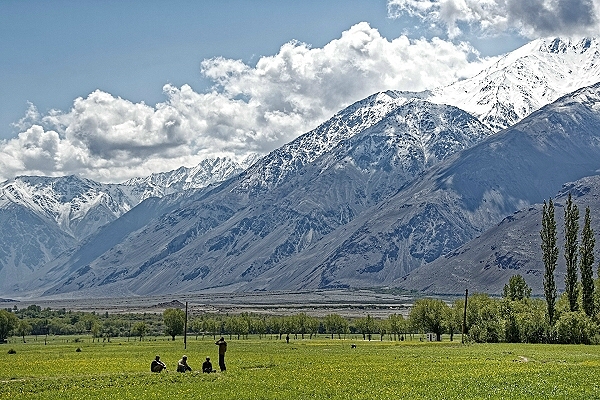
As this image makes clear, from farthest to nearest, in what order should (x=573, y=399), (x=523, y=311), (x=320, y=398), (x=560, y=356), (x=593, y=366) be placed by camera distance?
(x=523, y=311) < (x=560, y=356) < (x=593, y=366) < (x=320, y=398) < (x=573, y=399)

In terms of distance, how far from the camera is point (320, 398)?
45688 millimetres

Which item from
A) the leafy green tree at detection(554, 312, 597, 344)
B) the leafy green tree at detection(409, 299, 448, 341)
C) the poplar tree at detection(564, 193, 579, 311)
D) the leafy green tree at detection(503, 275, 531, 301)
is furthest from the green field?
the leafy green tree at detection(503, 275, 531, 301)

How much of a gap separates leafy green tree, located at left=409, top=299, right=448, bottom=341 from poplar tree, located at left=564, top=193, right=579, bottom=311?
35.7 m

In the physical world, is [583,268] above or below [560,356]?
above

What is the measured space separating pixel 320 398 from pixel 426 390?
23.9 feet

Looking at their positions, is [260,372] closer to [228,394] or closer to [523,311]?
[228,394]

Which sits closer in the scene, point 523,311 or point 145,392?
point 145,392

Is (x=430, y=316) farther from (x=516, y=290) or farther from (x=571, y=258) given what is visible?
(x=571, y=258)

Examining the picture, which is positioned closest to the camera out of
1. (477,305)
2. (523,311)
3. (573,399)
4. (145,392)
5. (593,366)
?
(573,399)

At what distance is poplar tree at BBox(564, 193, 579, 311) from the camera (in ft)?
438

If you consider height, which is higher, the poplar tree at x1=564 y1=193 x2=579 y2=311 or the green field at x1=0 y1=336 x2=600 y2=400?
the poplar tree at x1=564 y1=193 x2=579 y2=311

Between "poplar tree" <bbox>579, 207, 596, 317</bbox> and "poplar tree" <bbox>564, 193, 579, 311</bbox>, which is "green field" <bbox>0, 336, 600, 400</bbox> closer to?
"poplar tree" <bbox>579, 207, 596, 317</bbox>

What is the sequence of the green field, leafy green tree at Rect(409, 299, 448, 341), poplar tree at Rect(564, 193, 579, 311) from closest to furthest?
the green field, poplar tree at Rect(564, 193, 579, 311), leafy green tree at Rect(409, 299, 448, 341)

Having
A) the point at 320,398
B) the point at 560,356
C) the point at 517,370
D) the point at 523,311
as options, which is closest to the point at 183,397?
the point at 320,398
